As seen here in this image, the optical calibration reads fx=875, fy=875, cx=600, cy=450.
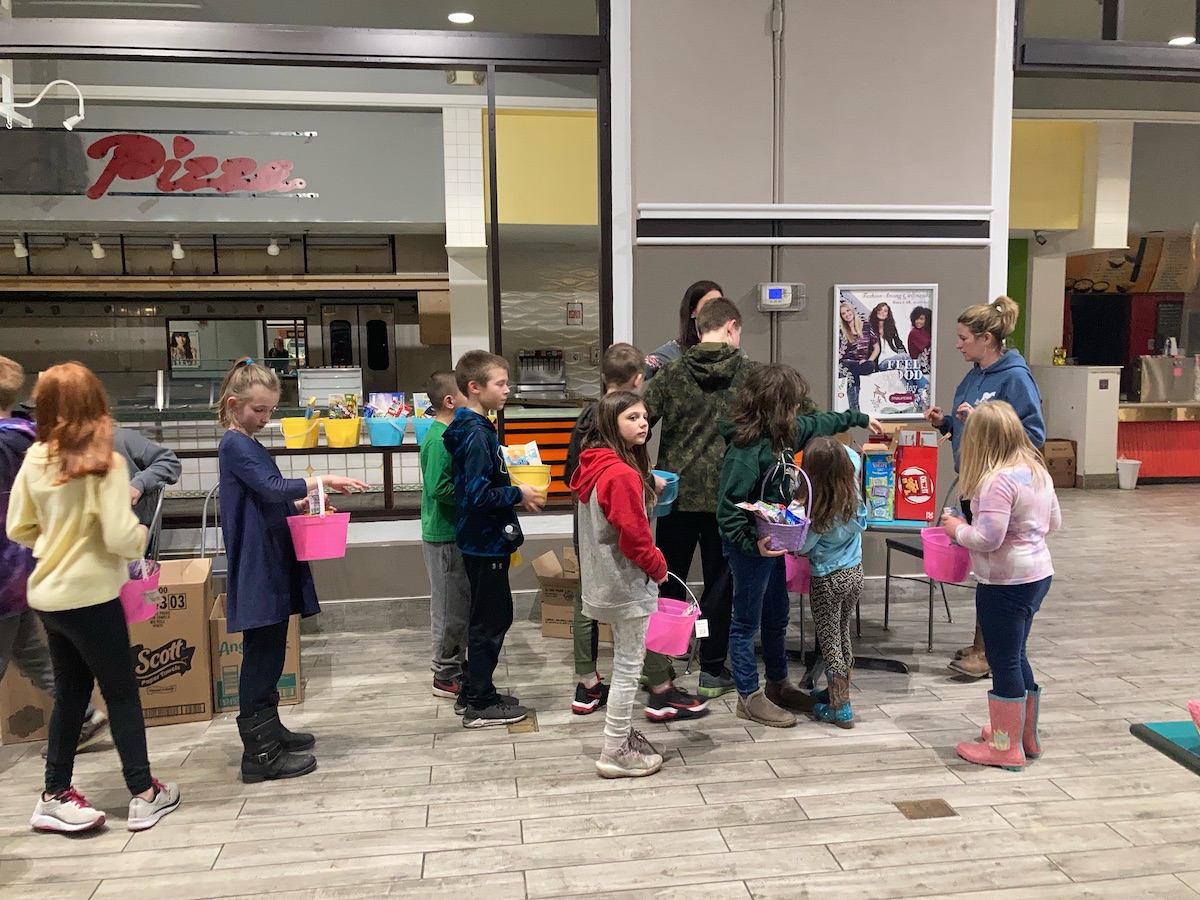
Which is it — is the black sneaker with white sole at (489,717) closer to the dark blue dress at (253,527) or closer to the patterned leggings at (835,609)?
the dark blue dress at (253,527)

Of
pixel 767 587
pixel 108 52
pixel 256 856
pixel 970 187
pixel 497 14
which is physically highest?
pixel 497 14

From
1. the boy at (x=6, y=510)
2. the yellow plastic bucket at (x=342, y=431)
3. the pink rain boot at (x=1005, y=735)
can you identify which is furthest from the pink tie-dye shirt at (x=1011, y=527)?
the yellow plastic bucket at (x=342, y=431)

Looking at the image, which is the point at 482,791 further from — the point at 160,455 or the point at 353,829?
the point at 160,455

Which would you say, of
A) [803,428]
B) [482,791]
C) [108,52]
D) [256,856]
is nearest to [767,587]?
[803,428]

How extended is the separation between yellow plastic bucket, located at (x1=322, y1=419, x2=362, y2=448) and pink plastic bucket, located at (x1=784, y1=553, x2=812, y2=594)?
2.58 meters

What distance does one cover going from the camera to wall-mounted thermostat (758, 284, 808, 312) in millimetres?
4676

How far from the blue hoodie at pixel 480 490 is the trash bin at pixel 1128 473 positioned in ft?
27.7

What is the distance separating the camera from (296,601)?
3.08 meters

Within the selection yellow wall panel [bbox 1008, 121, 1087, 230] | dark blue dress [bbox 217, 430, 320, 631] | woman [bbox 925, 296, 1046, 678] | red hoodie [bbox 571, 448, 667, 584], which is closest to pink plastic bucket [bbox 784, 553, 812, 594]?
woman [bbox 925, 296, 1046, 678]

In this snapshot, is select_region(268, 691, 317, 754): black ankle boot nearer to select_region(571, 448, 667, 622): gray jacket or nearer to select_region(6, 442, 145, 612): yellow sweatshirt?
select_region(6, 442, 145, 612): yellow sweatshirt

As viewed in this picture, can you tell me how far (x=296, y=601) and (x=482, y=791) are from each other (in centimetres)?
92

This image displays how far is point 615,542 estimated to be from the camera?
9.50ft

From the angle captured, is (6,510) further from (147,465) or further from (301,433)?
(301,433)

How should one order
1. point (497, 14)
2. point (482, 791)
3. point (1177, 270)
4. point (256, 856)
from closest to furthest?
point (256, 856), point (482, 791), point (497, 14), point (1177, 270)
